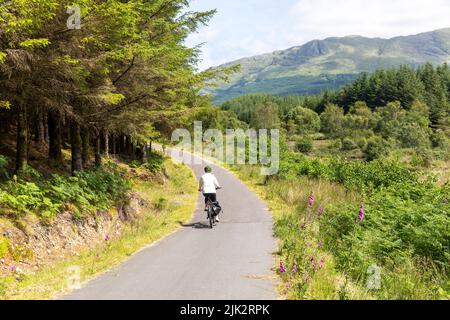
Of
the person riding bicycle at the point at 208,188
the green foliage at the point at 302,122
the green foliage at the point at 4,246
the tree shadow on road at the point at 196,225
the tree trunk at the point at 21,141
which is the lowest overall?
the tree shadow on road at the point at 196,225

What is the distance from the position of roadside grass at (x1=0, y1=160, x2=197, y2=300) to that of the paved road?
335 mm

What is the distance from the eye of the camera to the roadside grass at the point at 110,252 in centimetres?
666

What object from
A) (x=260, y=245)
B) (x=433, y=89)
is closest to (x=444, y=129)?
(x=433, y=89)

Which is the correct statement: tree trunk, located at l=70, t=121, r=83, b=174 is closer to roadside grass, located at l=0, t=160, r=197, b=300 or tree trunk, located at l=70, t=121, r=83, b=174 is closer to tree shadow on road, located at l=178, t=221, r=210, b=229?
roadside grass, located at l=0, t=160, r=197, b=300

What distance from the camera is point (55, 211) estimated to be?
10.3 m

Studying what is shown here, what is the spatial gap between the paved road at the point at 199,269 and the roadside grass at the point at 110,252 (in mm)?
335

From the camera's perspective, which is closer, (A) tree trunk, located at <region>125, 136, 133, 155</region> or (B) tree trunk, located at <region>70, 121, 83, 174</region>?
(B) tree trunk, located at <region>70, 121, 83, 174</region>

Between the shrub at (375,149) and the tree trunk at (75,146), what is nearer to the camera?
the tree trunk at (75,146)

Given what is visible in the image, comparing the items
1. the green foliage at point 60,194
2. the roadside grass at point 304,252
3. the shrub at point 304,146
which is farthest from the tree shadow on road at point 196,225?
the shrub at point 304,146

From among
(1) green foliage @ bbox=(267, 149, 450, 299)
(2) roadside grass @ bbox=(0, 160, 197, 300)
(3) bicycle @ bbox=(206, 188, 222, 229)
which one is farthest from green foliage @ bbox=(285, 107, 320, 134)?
(1) green foliage @ bbox=(267, 149, 450, 299)

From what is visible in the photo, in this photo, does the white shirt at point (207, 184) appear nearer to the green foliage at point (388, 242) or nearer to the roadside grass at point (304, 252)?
the roadside grass at point (304, 252)

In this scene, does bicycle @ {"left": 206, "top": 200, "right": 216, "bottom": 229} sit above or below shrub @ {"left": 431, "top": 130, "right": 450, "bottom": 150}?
below

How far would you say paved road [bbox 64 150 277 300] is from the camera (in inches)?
252

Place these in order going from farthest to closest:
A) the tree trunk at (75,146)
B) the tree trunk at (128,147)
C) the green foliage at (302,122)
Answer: the green foliage at (302,122) < the tree trunk at (128,147) < the tree trunk at (75,146)
